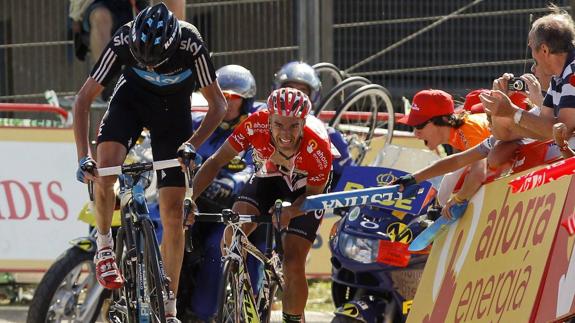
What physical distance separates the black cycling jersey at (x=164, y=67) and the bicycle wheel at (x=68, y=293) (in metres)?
1.27

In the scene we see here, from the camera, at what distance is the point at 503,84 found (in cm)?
781


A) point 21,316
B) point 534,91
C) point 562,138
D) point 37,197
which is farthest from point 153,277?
point 37,197

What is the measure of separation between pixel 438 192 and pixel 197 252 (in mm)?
2089

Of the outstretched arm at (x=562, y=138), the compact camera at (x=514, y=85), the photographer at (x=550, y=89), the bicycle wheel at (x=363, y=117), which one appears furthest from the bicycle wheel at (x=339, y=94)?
the outstretched arm at (x=562, y=138)

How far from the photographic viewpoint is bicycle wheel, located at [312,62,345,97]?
12117 millimetres

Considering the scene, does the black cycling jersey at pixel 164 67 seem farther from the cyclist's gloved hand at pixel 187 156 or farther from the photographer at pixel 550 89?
the photographer at pixel 550 89

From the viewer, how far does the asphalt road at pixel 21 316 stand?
10.9 meters

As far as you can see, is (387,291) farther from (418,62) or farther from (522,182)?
(418,62)

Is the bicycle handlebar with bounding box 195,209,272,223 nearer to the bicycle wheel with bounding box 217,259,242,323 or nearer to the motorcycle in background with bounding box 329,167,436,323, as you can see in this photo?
the bicycle wheel with bounding box 217,259,242,323

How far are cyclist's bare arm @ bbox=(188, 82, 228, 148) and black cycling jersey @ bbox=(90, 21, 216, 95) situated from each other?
0.06 meters

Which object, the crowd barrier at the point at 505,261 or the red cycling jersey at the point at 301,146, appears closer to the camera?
the crowd barrier at the point at 505,261

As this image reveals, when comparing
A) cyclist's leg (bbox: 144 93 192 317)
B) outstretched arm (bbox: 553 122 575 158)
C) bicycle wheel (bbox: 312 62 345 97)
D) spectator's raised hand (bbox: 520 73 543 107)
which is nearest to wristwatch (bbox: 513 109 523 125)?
outstretched arm (bbox: 553 122 575 158)

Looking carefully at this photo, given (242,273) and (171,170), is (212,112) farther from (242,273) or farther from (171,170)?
(242,273)

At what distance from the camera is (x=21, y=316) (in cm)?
1112
